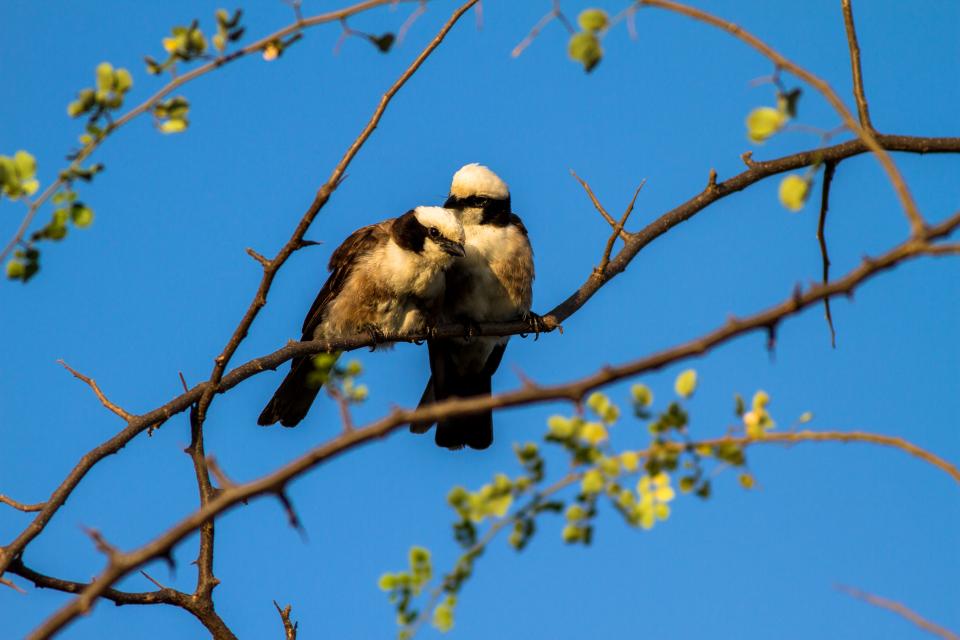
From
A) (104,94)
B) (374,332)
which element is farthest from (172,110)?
(374,332)

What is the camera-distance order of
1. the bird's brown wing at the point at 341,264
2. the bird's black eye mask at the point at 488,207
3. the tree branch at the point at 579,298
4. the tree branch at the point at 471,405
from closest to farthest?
the tree branch at the point at 471,405 → the tree branch at the point at 579,298 → the bird's brown wing at the point at 341,264 → the bird's black eye mask at the point at 488,207

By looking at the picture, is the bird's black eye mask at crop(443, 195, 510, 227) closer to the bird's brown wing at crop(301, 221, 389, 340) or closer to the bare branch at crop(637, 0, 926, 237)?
the bird's brown wing at crop(301, 221, 389, 340)

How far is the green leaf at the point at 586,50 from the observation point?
1.89 meters

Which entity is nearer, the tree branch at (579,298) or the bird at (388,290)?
the tree branch at (579,298)

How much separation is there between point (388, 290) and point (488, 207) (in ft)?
3.32

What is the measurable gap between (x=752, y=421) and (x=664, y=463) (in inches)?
7.3

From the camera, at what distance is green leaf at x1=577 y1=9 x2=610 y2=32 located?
188cm

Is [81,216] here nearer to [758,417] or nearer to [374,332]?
[758,417]

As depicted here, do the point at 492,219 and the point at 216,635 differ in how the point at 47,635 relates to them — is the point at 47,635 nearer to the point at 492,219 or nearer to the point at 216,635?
the point at 216,635

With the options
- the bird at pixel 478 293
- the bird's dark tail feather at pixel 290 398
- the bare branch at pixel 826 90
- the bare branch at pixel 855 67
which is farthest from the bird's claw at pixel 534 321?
the bare branch at pixel 826 90

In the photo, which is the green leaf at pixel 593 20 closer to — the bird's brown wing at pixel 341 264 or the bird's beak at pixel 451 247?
the bird's beak at pixel 451 247

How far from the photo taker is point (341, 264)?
7.17 m

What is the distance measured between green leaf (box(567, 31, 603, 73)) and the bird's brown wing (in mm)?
5166

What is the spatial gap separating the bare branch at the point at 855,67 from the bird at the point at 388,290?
3120 mm
